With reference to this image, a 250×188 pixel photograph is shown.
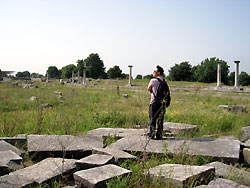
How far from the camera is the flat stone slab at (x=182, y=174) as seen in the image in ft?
11.1

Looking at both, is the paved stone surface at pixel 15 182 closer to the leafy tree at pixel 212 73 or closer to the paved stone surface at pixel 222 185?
the paved stone surface at pixel 222 185

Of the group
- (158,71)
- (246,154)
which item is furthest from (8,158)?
(246,154)

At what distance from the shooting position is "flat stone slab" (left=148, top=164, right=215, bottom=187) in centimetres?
338

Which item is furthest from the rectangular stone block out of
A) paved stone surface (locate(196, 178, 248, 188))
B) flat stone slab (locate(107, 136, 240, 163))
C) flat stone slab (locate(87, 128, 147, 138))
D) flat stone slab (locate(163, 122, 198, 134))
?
flat stone slab (locate(163, 122, 198, 134))

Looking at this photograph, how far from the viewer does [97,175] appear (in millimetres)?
3391

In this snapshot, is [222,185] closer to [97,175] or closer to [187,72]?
[97,175]

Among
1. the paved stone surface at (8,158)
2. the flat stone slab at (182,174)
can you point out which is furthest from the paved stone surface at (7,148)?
the flat stone slab at (182,174)

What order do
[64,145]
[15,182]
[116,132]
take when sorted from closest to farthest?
[15,182] < [64,145] < [116,132]

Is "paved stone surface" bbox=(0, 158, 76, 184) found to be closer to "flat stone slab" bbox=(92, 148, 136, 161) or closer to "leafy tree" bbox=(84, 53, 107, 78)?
"flat stone slab" bbox=(92, 148, 136, 161)

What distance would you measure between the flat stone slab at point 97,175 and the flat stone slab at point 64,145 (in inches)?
45.4

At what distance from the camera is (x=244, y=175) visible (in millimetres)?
3943

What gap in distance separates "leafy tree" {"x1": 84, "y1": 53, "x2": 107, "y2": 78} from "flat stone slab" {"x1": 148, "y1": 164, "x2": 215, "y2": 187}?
85333 millimetres

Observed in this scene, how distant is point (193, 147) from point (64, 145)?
8.96 ft

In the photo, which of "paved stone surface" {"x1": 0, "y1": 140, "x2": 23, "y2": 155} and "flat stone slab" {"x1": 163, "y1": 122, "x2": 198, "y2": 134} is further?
"flat stone slab" {"x1": 163, "y1": 122, "x2": 198, "y2": 134}
